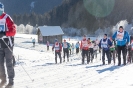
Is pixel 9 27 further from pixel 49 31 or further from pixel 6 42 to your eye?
pixel 49 31

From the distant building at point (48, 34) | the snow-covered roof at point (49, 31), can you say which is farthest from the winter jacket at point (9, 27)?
the snow-covered roof at point (49, 31)

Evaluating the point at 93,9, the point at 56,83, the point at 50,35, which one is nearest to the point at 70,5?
the point at 93,9

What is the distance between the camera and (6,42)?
5570 mm

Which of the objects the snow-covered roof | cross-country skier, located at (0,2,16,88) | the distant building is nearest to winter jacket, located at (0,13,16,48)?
cross-country skier, located at (0,2,16,88)

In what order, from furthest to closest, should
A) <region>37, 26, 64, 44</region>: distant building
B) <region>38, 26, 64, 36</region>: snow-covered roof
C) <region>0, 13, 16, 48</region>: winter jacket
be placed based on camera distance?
<region>38, 26, 64, 36</region>: snow-covered roof, <region>37, 26, 64, 44</region>: distant building, <region>0, 13, 16, 48</region>: winter jacket

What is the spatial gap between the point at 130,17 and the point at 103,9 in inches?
695

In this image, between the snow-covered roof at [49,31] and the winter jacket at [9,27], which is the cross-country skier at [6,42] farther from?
the snow-covered roof at [49,31]

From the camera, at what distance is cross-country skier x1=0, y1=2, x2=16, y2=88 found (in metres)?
5.46

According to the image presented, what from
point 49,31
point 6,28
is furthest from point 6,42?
point 49,31

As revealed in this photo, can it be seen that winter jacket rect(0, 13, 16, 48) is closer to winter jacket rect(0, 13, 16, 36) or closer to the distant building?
winter jacket rect(0, 13, 16, 36)

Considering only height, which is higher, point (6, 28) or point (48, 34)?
point (48, 34)

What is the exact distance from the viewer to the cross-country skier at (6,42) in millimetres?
5465

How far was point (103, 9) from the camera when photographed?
105000mm

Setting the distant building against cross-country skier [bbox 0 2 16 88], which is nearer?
cross-country skier [bbox 0 2 16 88]
